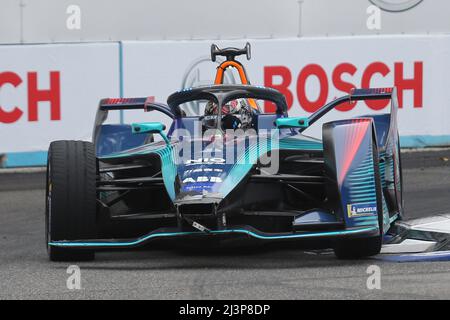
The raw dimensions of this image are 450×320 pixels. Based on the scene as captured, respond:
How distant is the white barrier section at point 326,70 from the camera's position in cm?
1288

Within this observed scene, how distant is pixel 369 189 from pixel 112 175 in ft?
6.80

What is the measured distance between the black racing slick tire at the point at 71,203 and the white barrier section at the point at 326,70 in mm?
5406

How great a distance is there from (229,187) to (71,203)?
101 centimetres

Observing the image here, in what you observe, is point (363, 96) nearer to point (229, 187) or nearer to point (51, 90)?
point (229, 187)

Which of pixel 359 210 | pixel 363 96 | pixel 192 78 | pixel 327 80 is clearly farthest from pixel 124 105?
pixel 327 80

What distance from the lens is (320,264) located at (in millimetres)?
7105

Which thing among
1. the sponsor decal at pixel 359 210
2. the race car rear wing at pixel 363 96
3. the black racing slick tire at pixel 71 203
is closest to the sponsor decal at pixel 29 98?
the race car rear wing at pixel 363 96

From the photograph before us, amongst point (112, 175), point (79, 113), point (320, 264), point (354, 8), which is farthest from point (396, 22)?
point (320, 264)

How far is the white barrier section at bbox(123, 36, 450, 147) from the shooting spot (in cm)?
1288

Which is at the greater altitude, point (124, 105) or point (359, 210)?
point (124, 105)

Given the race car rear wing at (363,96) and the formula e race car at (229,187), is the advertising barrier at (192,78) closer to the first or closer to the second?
the race car rear wing at (363,96)

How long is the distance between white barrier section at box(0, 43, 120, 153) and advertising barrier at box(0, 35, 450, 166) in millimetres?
11

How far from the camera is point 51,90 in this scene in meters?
12.6

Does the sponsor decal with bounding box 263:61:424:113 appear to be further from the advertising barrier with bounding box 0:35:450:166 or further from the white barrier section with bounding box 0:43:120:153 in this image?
the white barrier section with bounding box 0:43:120:153
